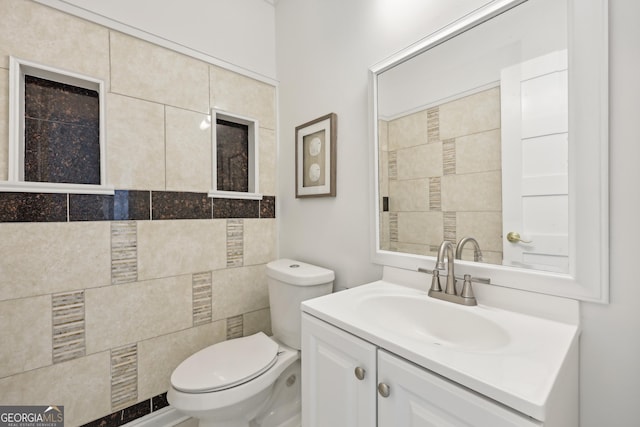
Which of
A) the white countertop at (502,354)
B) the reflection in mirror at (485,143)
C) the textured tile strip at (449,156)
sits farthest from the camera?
the textured tile strip at (449,156)

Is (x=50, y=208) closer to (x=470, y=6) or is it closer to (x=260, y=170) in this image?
(x=260, y=170)

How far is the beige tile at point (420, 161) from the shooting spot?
1064mm

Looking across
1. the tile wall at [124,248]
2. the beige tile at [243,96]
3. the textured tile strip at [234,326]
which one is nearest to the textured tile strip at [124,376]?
the tile wall at [124,248]

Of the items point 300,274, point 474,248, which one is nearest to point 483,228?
point 474,248

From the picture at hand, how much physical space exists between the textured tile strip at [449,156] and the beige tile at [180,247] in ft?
4.04

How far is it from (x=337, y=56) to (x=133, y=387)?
1.96m

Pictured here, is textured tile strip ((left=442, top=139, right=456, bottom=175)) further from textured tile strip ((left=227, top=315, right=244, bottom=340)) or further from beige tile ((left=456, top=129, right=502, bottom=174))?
textured tile strip ((left=227, top=315, right=244, bottom=340))

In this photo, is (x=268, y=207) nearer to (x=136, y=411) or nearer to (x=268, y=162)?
(x=268, y=162)

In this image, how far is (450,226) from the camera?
1027 mm

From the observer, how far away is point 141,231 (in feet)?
4.48

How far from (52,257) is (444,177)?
5.40 ft

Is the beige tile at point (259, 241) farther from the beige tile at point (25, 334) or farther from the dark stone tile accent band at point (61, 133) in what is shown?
the beige tile at point (25, 334)

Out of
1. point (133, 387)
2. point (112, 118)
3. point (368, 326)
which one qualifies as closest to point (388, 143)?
point (368, 326)

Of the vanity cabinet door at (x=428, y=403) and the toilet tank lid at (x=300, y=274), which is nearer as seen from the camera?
the vanity cabinet door at (x=428, y=403)
